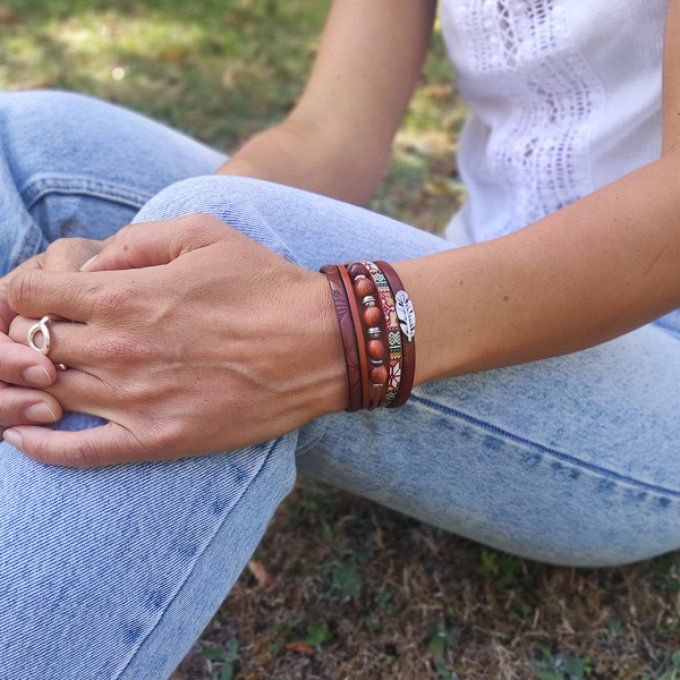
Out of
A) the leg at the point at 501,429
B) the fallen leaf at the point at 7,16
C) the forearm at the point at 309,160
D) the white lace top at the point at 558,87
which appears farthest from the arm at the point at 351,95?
the fallen leaf at the point at 7,16

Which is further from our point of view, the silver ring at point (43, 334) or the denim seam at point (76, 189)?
the denim seam at point (76, 189)

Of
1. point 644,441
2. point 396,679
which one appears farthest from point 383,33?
point 396,679

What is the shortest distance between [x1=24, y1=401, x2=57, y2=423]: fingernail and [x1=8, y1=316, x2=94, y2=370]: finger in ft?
0.19

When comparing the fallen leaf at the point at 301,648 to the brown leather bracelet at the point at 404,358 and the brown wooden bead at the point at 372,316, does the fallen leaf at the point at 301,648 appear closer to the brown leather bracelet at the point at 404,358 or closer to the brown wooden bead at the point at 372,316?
the brown leather bracelet at the point at 404,358

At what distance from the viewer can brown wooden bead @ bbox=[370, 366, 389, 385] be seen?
0.91m

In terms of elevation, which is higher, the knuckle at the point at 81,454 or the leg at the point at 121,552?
the knuckle at the point at 81,454

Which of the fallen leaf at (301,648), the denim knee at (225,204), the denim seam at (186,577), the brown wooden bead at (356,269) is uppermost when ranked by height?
the denim knee at (225,204)

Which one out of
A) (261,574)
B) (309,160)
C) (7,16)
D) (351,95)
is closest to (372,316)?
(309,160)

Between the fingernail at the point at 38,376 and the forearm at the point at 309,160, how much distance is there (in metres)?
0.58

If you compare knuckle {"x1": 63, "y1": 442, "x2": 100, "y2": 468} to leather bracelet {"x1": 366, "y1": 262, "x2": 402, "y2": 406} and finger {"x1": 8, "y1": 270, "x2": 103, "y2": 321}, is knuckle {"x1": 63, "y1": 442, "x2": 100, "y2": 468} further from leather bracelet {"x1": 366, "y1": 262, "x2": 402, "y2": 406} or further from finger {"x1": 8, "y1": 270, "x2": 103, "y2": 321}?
leather bracelet {"x1": 366, "y1": 262, "x2": 402, "y2": 406}

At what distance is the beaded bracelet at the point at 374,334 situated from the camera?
0.90 m

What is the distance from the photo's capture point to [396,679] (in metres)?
1.37

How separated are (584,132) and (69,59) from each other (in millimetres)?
3033

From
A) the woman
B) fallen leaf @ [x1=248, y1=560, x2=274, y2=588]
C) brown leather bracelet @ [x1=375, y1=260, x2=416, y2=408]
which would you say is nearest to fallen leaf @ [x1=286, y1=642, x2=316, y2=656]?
fallen leaf @ [x1=248, y1=560, x2=274, y2=588]
